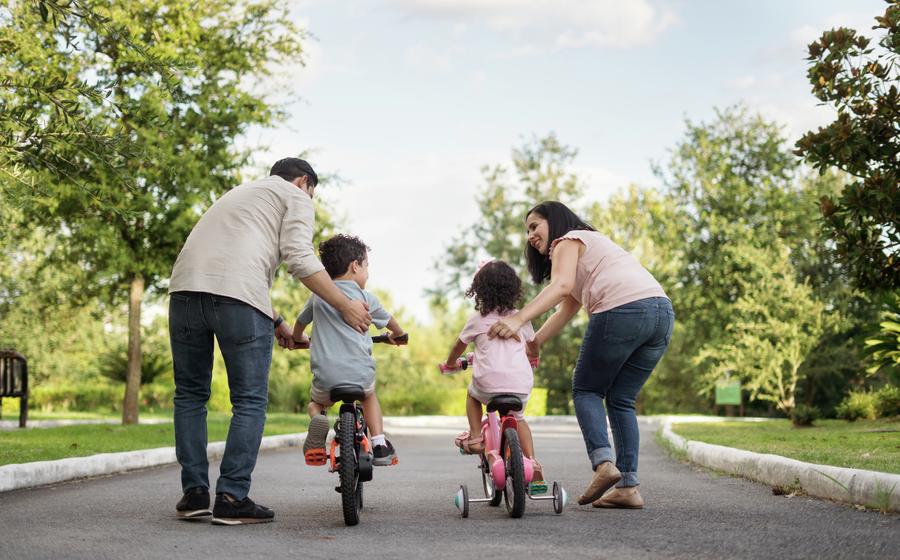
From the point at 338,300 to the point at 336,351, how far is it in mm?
373

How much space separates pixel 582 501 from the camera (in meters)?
6.44

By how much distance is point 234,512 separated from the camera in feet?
18.8

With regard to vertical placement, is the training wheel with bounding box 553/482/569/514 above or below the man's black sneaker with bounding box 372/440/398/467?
below

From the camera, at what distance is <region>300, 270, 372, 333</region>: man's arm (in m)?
5.88

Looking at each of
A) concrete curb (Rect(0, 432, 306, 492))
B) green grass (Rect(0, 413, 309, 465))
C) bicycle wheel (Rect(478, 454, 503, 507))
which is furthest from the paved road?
green grass (Rect(0, 413, 309, 465))

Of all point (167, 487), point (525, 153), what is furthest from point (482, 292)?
point (525, 153)

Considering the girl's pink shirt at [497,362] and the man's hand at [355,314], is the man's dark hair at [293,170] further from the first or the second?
the girl's pink shirt at [497,362]

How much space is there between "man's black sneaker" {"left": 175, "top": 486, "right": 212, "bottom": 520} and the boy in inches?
24.2

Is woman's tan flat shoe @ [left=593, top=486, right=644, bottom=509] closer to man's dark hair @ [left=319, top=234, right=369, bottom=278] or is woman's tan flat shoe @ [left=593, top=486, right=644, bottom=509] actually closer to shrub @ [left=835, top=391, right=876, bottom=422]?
man's dark hair @ [left=319, top=234, right=369, bottom=278]

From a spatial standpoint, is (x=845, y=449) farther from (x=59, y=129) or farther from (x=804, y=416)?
(x=804, y=416)

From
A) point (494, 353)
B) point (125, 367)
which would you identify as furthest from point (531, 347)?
point (125, 367)

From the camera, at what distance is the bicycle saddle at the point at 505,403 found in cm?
619

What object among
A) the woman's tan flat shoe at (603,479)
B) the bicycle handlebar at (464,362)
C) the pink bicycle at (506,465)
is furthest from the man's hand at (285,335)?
the woman's tan flat shoe at (603,479)

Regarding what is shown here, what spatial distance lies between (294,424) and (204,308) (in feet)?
52.4
